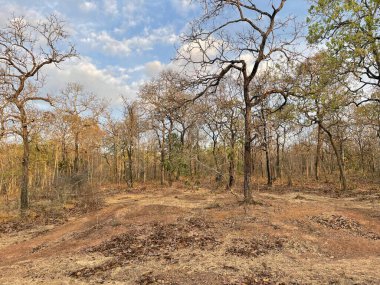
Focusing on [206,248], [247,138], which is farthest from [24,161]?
[206,248]

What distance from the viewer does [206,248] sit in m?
8.47

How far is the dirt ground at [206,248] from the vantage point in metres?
6.55

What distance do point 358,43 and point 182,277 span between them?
10.9m

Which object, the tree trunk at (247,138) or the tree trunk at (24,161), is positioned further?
the tree trunk at (24,161)

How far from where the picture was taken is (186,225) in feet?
35.2

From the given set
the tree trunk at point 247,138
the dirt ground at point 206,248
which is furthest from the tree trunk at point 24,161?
the tree trunk at point 247,138

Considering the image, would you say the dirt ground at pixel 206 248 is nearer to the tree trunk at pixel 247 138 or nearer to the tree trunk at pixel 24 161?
the tree trunk at pixel 247 138

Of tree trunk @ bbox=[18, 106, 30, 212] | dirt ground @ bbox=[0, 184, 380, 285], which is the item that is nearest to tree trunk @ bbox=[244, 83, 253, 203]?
dirt ground @ bbox=[0, 184, 380, 285]

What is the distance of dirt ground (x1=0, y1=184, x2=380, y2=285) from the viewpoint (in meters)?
6.55

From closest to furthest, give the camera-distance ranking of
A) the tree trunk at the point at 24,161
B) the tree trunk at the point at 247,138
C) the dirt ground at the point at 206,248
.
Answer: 1. the dirt ground at the point at 206,248
2. the tree trunk at the point at 247,138
3. the tree trunk at the point at 24,161

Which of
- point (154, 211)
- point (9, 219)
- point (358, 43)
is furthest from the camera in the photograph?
point (9, 219)

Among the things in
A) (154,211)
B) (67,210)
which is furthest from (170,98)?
(67,210)

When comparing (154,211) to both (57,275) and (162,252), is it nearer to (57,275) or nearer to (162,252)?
(162,252)

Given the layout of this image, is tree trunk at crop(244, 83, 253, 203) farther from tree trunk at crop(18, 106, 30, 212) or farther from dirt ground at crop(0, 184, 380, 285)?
tree trunk at crop(18, 106, 30, 212)
